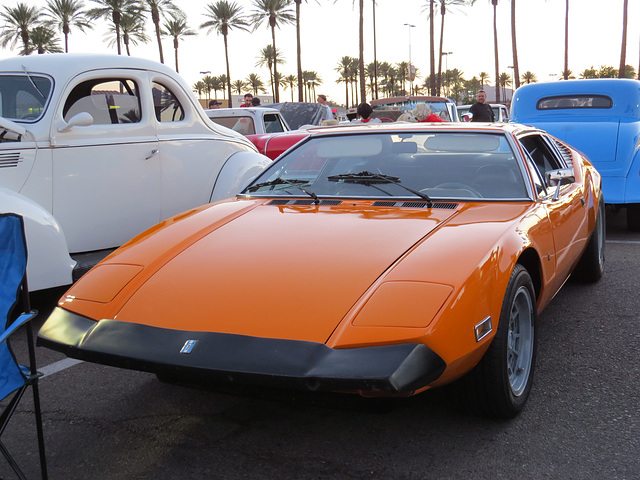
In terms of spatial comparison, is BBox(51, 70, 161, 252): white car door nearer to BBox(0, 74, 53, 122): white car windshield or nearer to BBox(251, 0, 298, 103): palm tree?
BBox(0, 74, 53, 122): white car windshield

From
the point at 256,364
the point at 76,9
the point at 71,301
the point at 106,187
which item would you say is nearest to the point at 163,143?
the point at 106,187

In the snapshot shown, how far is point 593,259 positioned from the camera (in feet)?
17.6

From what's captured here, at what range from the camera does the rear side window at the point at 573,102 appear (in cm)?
871

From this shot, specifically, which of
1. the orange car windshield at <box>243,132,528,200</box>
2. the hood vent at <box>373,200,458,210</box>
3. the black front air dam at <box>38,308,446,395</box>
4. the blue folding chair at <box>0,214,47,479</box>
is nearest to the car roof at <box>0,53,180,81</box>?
the orange car windshield at <box>243,132,528,200</box>

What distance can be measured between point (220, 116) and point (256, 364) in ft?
29.5

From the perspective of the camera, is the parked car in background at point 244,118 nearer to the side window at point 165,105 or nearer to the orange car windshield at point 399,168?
the side window at point 165,105

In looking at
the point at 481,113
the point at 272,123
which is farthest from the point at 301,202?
the point at 481,113

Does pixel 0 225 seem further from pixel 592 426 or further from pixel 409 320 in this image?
pixel 592 426

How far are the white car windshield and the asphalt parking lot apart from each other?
2331 mm

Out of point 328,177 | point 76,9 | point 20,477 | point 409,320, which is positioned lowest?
point 20,477

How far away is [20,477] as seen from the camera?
7.80 feet

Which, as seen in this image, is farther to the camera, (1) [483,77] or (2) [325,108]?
(1) [483,77]

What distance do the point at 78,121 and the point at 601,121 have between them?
626 cm

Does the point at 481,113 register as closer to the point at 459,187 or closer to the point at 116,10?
the point at 459,187
